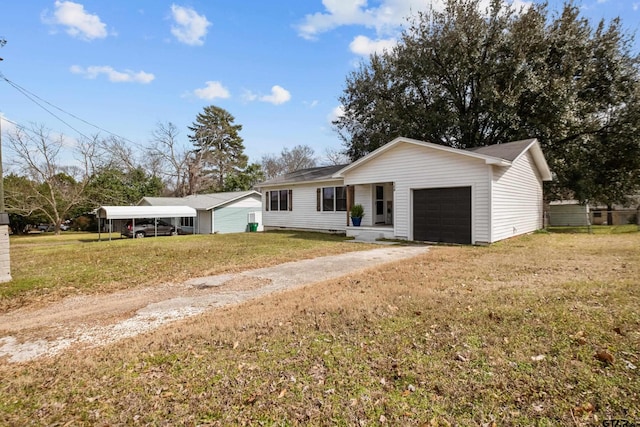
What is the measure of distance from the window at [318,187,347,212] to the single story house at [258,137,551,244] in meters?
0.05

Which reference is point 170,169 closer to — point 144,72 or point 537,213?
point 144,72

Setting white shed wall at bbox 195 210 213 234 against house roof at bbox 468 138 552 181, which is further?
white shed wall at bbox 195 210 213 234

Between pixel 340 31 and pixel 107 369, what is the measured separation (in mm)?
15969

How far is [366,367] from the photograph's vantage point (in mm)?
2893

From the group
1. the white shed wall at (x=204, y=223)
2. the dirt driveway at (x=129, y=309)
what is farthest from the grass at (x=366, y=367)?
the white shed wall at (x=204, y=223)

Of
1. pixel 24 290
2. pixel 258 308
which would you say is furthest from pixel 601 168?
pixel 24 290

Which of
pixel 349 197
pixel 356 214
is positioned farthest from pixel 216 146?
pixel 356 214

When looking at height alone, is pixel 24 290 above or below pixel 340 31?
below

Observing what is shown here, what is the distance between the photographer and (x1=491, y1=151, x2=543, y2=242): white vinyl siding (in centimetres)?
1147

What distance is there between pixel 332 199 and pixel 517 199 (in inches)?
335

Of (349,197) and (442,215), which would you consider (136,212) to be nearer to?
(349,197)

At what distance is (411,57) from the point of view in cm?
1998

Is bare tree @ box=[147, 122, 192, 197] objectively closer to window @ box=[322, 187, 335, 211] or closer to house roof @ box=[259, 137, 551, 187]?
house roof @ box=[259, 137, 551, 187]

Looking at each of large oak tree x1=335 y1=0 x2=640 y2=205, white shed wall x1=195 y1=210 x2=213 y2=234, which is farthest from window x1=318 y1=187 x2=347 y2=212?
white shed wall x1=195 y1=210 x2=213 y2=234
